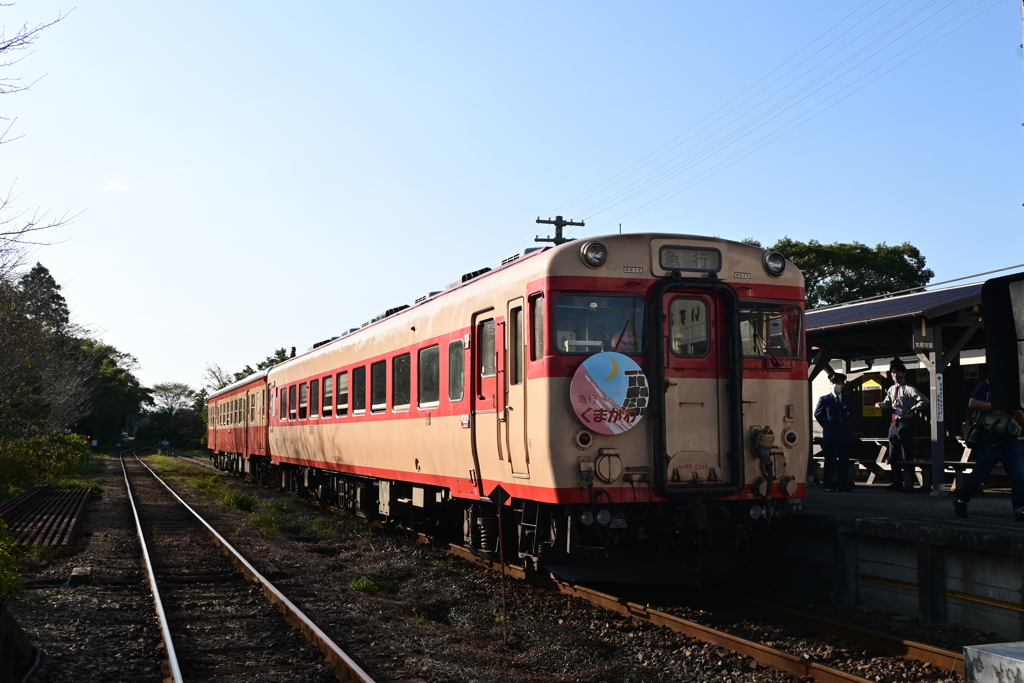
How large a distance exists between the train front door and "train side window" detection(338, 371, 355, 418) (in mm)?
7706

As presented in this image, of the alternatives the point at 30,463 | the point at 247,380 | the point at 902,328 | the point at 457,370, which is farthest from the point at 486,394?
the point at 30,463

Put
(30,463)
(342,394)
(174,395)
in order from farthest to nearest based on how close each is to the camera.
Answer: (174,395)
(30,463)
(342,394)

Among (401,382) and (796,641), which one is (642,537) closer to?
(796,641)

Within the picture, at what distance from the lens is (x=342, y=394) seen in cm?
1471

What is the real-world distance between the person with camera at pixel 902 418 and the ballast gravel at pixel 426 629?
16.6 feet

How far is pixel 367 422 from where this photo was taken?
42.9ft

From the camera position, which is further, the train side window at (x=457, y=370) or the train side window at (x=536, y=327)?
the train side window at (x=457, y=370)

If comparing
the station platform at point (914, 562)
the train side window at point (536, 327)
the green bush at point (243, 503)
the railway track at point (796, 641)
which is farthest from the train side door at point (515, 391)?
the green bush at point (243, 503)

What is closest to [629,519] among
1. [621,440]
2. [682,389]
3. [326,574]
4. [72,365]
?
[621,440]

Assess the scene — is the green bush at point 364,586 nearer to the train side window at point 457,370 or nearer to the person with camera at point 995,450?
the train side window at point 457,370

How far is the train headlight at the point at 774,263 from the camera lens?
8.16 metres

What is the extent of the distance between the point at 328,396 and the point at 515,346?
8.27 metres

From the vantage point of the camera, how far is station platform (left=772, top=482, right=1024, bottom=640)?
652 cm

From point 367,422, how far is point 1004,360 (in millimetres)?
10974
